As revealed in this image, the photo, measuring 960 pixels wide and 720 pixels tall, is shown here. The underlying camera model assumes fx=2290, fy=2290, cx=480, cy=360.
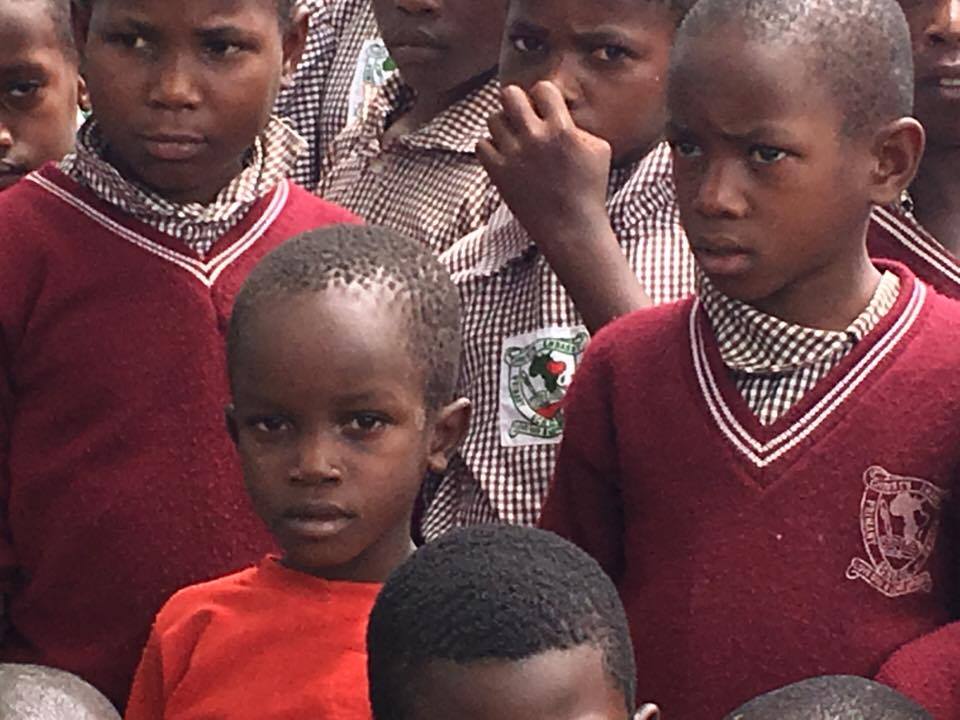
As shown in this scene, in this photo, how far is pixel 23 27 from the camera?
3.60 m

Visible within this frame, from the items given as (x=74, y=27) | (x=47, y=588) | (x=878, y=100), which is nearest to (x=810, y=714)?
(x=878, y=100)

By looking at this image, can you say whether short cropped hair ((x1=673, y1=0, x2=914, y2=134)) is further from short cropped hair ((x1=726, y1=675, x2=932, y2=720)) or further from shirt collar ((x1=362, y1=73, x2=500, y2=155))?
shirt collar ((x1=362, y1=73, x2=500, y2=155))

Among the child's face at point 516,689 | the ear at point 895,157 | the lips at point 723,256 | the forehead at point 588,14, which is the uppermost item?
the forehead at point 588,14

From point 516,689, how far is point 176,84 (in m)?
1.09

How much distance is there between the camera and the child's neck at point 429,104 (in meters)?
3.37

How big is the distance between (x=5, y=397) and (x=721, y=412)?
914 mm

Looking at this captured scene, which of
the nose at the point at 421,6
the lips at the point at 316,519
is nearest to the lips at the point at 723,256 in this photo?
the lips at the point at 316,519

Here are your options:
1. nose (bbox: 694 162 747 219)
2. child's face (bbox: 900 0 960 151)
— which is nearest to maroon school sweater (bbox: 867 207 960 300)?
child's face (bbox: 900 0 960 151)

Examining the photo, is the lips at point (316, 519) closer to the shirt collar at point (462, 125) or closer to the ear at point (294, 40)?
the ear at point (294, 40)

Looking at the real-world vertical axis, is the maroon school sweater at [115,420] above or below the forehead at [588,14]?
below

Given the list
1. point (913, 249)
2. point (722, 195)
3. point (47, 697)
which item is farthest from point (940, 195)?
point (47, 697)

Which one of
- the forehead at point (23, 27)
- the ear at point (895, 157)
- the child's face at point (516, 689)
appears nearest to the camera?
the child's face at point (516, 689)

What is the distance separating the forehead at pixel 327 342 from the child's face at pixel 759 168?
0.34 metres

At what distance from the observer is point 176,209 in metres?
2.83
